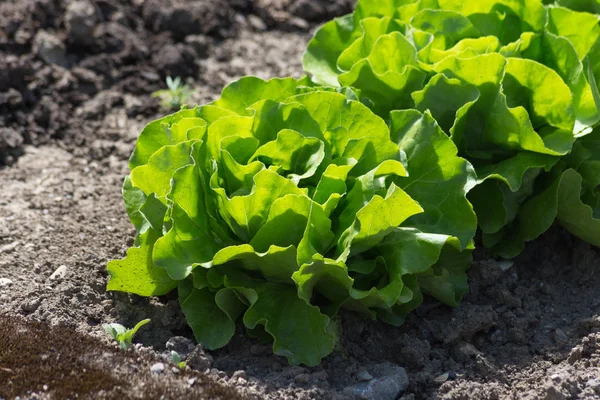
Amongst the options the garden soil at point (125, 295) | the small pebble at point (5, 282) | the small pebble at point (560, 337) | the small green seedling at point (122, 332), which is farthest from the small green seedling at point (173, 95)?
the small pebble at point (560, 337)

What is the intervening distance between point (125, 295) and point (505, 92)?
2098 mm

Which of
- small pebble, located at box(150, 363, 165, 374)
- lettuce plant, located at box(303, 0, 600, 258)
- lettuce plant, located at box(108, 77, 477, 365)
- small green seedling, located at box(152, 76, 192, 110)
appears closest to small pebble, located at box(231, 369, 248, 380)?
lettuce plant, located at box(108, 77, 477, 365)

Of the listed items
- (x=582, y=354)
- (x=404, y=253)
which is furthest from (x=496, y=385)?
(x=404, y=253)

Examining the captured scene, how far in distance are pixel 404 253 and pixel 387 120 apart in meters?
0.91

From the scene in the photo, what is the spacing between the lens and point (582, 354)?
403 centimetres

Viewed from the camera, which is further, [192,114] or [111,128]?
[111,128]

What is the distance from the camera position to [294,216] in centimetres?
380

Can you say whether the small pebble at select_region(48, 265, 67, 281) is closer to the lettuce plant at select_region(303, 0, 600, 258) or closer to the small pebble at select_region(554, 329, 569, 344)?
the lettuce plant at select_region(303, 0, 600, 258)

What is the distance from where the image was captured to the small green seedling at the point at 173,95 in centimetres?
584

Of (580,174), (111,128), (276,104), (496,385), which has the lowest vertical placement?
(111,128)

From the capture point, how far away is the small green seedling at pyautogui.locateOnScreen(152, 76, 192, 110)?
5844 millimetres

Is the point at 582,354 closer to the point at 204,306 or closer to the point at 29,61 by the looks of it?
the point at 204,306

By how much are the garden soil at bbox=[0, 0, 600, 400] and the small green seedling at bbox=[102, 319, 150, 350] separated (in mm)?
52

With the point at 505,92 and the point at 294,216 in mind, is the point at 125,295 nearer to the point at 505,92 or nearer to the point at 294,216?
the point at 294,216
